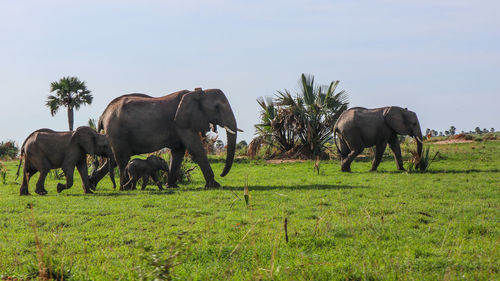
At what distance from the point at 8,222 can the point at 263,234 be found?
4.37m

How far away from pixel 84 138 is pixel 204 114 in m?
3.00

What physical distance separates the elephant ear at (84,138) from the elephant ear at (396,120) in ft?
33.3

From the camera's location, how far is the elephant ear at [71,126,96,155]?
39.3ft

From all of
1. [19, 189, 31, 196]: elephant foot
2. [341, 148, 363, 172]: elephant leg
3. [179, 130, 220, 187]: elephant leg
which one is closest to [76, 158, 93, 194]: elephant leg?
[19, 189, 31, 196]: elephant foot

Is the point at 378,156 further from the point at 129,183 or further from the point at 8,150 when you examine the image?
the point at 8,150

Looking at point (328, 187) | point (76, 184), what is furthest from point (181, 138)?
point (76, 184)

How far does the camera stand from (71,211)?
8.98 metres

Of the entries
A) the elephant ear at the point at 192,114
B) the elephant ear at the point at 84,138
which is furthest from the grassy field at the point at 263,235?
the elephant ear at the point at 192,114

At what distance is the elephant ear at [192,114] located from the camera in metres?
12.6

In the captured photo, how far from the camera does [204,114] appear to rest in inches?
499

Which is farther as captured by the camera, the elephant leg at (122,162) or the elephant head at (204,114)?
the elephant leg at (122,162)

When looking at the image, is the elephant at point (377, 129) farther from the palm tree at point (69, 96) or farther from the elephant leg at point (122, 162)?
the palm tree at point (69, 96)

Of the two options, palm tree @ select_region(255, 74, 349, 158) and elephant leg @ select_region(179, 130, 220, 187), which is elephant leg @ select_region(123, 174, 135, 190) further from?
palm tree @ select_region(255, 74, 349, 158)

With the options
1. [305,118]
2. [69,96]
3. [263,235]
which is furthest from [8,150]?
[263,235]
